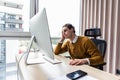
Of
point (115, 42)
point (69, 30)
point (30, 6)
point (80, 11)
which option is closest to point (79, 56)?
point (69, 30)

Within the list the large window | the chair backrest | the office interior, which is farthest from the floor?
the chair backrest

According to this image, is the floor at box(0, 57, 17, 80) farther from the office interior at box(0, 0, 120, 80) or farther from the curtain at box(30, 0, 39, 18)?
the curtain at box(30, 0, 39, 18)

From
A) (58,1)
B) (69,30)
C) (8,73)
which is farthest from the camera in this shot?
(58,1)

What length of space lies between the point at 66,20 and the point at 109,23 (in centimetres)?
89

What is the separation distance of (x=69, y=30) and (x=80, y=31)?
1579mm

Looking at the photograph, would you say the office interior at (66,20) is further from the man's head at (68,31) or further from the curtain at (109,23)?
the man's head at (68,31)

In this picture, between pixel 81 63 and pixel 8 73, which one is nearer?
pixel 81 63

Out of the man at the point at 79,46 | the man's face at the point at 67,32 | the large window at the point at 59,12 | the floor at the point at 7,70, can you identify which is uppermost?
the large window at the point at 59,12

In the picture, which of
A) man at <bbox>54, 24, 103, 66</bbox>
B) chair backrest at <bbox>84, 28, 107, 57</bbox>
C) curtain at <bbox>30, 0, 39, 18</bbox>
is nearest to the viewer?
man at <bbox>54, 24, 103, 66</bbox>

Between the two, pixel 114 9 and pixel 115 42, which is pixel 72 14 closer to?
pixel 114 9

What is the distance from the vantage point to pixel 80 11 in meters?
3.28

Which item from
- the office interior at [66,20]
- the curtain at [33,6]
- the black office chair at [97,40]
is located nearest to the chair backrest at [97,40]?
the black office chair at [97,40]

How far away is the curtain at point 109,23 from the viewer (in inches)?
107

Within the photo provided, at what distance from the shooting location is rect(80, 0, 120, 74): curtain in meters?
2.71
